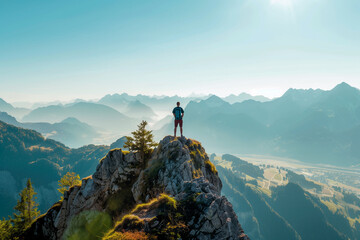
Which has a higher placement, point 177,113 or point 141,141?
point 177,113

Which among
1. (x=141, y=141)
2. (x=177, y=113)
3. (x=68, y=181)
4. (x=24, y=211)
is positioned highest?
(x=177, y=113)

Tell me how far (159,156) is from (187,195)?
700 inches

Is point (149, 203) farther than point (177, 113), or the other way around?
point (177, 113)

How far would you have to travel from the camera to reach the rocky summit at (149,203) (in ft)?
47.9

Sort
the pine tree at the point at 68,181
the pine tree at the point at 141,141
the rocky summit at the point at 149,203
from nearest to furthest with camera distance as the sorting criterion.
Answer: the rocky summit at the point at 149,203
the pine tree at the point at 141,141
the pine tree at the point at 68,181

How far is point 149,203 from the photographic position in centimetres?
1786

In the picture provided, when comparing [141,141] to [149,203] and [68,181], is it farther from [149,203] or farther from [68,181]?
[68,181]

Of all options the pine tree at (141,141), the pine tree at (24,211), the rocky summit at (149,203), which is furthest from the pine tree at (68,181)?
the pine tree at (141,141)

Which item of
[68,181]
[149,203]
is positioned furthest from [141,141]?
[68,181]

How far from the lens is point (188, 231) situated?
14352 mm

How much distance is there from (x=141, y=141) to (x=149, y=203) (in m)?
20.5

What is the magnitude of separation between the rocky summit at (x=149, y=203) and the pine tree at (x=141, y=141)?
1.55 m

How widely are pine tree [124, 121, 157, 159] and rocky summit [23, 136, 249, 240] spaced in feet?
5.10

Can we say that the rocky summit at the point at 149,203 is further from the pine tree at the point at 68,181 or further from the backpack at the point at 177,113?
the pine tree at the point at 68,181
